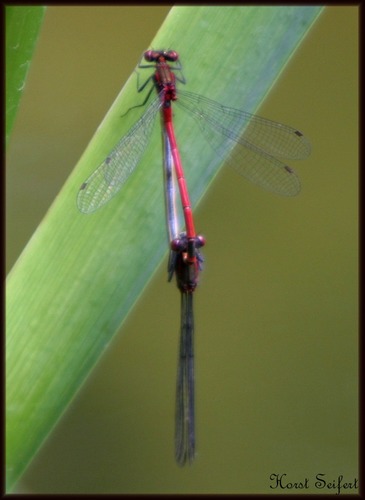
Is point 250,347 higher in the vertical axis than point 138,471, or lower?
higher

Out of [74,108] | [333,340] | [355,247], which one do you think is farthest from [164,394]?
[74,108]

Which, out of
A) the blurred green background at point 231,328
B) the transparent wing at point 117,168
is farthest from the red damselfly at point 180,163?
the blurred green background at point 231,328

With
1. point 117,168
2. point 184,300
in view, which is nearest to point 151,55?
point 117,168

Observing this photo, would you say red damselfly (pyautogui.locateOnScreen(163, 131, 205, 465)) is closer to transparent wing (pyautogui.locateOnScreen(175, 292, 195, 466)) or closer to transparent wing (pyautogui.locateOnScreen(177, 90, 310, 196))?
transparent wing (pyautogui.locateOnScreen(175, 292, 195, 466))

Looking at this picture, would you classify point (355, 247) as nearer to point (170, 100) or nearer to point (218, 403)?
point (218, 403)

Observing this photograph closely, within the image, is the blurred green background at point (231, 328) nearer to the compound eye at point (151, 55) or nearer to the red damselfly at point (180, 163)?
the red damselfly at point (180, 163)

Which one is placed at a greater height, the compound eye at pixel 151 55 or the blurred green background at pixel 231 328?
the compound eye at pixel 151 55
